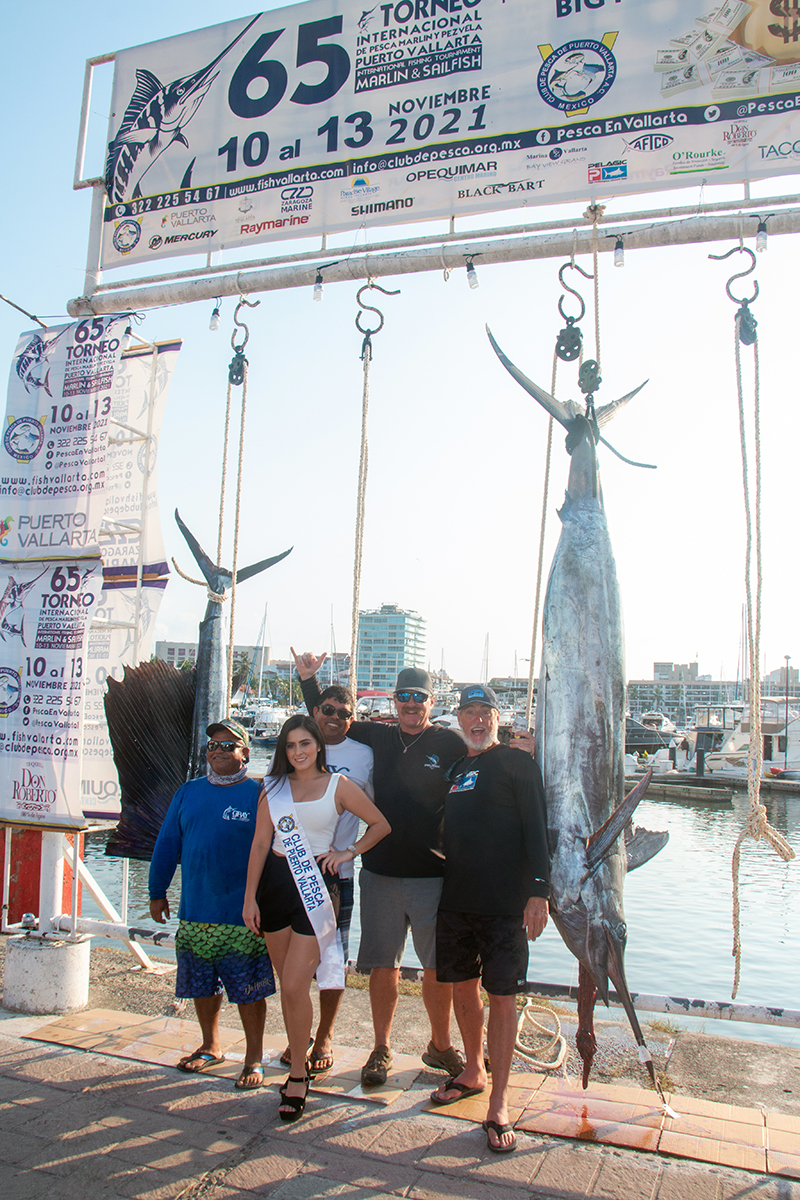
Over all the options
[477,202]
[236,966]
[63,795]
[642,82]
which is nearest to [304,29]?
[477,202]

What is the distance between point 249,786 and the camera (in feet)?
9.37

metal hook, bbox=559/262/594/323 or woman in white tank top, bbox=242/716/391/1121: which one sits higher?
metal hook, bbox=559/262/594/323

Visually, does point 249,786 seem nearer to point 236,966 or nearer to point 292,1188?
point 236,966

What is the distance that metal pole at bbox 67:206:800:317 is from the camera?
2.87 m

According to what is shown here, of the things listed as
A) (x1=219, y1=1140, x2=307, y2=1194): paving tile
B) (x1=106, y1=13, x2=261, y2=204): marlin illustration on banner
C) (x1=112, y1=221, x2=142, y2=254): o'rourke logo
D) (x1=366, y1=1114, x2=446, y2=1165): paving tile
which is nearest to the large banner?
(x1=112, y1=221, x2=142, y2=254): o'rourke logo

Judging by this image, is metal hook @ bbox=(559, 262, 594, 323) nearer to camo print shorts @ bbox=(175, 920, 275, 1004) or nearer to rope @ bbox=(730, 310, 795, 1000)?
rope @ bbox=(730, 310, 795, 1000)

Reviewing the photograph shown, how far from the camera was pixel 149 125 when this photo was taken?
12.6 ft

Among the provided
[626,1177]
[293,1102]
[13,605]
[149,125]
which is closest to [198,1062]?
[293,1102]

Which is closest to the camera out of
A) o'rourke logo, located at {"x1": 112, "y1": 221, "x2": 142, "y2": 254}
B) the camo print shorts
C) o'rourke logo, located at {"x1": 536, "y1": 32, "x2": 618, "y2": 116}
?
the camo print shorts

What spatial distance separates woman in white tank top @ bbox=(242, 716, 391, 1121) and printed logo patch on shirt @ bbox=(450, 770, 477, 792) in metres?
0.26

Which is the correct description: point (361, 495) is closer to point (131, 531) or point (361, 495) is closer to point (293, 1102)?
point (131, 531)

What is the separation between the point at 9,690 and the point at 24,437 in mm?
1117

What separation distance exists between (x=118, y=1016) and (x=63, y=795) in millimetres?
897

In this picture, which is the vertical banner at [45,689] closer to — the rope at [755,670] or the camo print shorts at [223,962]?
the camo print shorts at [223,962]
